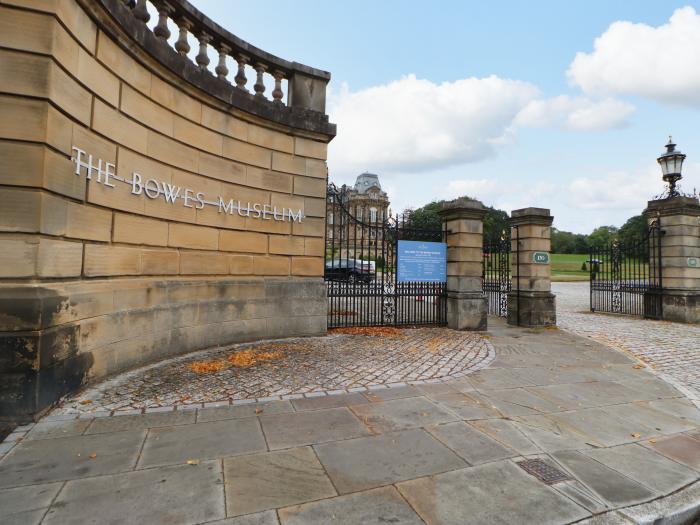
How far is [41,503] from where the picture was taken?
2.48 meters

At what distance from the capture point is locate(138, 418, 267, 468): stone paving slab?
3115 millimetres

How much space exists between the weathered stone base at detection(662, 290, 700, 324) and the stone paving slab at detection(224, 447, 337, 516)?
13.8 meters

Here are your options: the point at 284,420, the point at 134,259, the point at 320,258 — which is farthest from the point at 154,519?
the point at 320,258

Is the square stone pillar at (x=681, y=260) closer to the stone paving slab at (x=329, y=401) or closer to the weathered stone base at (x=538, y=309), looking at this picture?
the weathered stone base at (x=538, y=309)

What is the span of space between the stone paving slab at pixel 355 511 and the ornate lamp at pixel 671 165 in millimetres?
14862

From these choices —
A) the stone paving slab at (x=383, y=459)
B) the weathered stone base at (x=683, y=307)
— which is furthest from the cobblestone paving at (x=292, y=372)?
the weathered stone base at (x=683, y=307)

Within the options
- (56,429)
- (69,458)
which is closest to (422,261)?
(56,429)

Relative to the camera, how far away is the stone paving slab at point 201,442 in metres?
3.12

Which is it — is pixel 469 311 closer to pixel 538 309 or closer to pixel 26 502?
pixel 538 309

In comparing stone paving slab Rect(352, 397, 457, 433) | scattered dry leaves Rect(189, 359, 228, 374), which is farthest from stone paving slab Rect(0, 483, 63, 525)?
scattered dry leaves Rect(189, 359, 228, 374)

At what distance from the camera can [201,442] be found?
337cm

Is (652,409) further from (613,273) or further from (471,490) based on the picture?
(613,273)

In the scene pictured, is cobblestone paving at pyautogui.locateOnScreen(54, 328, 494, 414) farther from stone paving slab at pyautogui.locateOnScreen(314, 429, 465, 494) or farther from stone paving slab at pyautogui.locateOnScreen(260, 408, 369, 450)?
stone paving slab at pyautogui.locateOnScreen(314, 429, 465, 494)

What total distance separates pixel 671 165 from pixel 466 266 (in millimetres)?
8466
